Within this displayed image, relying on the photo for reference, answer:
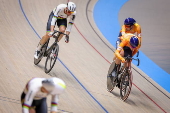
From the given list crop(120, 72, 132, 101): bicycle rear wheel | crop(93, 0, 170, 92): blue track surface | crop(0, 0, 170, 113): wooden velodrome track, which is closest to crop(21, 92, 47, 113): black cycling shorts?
crop(0, 0, 170, 113): wooden velodrome track

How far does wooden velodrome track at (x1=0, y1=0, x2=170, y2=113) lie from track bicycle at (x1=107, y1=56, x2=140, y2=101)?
0.50ft

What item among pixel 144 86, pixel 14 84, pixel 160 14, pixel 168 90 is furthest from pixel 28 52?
pixel 160 14

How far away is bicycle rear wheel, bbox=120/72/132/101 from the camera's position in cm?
740

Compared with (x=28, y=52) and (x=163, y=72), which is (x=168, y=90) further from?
(x=28, y=52)

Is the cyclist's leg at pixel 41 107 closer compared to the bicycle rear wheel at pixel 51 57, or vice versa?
the cyclist's leg at pixel 41 107

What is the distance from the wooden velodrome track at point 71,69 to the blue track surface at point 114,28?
0.29 m

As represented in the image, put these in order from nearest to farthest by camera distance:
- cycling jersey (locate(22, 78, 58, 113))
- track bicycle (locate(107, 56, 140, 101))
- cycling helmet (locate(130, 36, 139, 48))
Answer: cycling jersey (locate(22, 78, 58, 113)), cycling helmet (locate(130, 36, 139, 48)), track bicycle (locate(107, 56, 140, 101))

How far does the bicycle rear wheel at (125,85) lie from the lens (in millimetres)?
7398

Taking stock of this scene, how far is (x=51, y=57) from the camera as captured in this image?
25.7ft

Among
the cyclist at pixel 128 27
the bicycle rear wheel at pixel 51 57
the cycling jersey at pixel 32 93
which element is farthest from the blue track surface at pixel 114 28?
the cycling jersey at pixel 32 93

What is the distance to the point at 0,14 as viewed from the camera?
10.4 m

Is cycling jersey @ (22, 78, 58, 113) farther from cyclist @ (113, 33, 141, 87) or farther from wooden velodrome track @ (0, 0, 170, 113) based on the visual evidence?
cyclist @ (113, 33, 141, 87)

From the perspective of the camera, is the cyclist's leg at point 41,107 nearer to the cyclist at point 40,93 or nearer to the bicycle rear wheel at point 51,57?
the cyclist at point 40,93

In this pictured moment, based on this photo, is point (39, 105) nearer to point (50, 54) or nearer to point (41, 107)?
point (41, 107)
